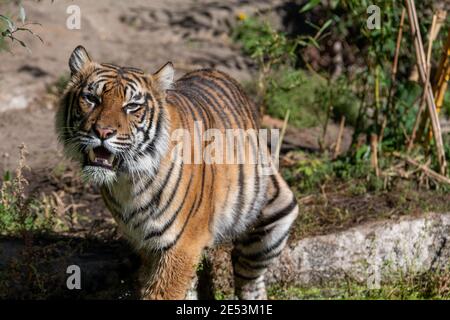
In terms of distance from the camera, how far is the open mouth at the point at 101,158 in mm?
4043

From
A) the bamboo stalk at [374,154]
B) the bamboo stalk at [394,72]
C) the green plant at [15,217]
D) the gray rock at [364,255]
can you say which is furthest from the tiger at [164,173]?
the bamboo stalk at [394,72]

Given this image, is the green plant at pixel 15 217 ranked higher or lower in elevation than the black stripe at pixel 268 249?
higher

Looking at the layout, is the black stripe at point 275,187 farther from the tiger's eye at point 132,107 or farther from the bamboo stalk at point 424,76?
the bamboo stalk at point 424,76

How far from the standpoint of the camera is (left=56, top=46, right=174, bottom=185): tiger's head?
13.1ft

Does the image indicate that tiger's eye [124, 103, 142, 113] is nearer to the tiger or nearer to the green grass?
the tiger

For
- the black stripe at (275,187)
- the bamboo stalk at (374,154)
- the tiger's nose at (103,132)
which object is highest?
the tiger's nose at (103,132)

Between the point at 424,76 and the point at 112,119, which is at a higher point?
the point at 424,76

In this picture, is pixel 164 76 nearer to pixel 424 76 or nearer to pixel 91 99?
pixel 91 99

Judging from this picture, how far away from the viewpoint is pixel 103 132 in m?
3.92

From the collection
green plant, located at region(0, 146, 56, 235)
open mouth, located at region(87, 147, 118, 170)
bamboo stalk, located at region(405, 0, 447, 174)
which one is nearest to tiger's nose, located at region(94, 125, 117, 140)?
open mouth, located at region(87, 147, 118, 170)

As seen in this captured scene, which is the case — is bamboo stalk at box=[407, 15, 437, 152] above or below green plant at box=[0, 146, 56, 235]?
above

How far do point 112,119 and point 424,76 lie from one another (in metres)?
2.64

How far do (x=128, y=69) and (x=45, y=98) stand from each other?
3.58 metres

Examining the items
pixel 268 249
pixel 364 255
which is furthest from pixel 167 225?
pixel 364 255
